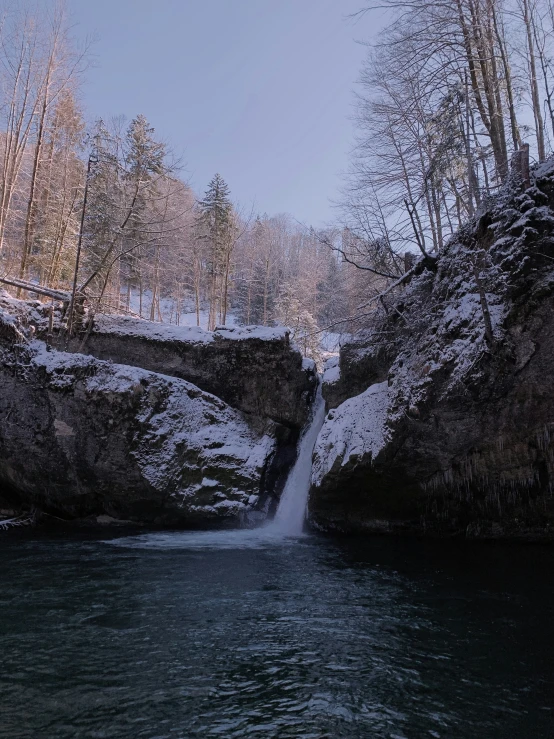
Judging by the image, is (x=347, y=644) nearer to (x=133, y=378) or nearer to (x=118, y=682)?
(x=118, y=682)

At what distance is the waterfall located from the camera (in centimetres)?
1138

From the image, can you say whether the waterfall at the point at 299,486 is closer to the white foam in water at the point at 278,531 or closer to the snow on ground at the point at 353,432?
the white foam in water at the point at 278,531

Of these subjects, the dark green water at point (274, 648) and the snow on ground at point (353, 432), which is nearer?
the dark green water at point (274, 648)

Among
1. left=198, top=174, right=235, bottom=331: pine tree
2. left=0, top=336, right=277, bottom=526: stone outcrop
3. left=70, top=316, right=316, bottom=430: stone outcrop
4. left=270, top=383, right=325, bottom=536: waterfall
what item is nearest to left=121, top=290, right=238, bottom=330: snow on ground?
left=198, top=174, right=235, bottom=331: pine tree

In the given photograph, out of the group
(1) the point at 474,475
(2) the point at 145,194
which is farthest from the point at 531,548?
(2) the point at 145,194

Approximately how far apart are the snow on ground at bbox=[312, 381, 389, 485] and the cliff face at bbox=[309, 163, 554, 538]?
3cm

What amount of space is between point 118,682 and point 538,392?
782 cm

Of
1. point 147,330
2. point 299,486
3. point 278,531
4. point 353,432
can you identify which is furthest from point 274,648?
point 147,330

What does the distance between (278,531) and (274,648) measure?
22.3ft

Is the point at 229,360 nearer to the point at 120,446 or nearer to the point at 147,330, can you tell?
the point at 147,330

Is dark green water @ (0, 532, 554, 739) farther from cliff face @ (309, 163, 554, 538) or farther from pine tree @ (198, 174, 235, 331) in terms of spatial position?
pine tree @ (198, 174, 235, 331)

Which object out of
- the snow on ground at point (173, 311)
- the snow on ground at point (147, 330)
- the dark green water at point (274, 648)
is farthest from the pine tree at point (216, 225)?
the dark green water at point (274, 648)

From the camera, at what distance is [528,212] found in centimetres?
868

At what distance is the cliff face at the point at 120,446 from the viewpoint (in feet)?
37.3
